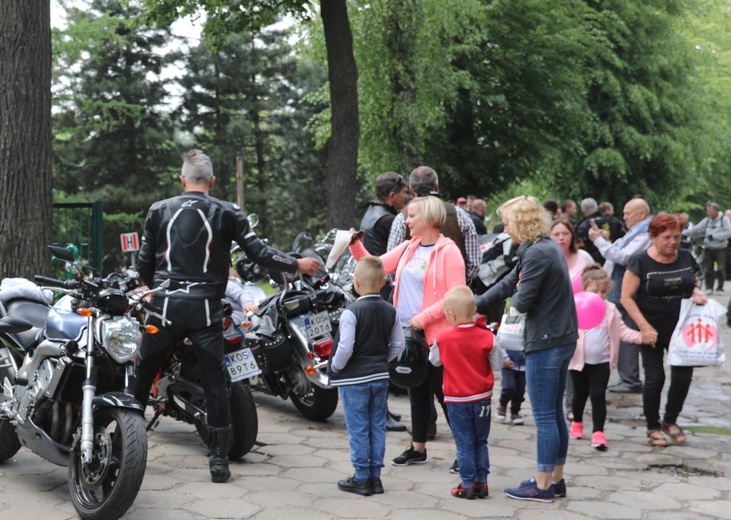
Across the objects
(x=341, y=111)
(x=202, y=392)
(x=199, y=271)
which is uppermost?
(x=341, y=111)

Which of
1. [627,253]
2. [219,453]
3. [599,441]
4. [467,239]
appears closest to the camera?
[219,453]

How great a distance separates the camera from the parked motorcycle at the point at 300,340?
23.7 ft

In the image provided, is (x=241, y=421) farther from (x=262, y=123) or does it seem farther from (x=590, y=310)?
(x=262, y=123)

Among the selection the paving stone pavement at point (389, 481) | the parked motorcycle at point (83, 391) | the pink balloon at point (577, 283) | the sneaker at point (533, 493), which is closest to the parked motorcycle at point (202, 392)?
the paving stone pavement at point (389, 481)

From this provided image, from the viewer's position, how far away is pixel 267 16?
14.5 m

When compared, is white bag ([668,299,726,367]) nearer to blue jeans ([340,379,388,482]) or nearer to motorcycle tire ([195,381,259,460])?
blue jeans ([340,379,388,482])

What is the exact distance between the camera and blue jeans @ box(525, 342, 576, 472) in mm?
5359

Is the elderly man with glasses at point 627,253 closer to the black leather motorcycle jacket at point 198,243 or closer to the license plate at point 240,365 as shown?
the license plate at point 240,365

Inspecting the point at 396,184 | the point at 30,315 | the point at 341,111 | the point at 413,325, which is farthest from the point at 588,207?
the point at 30,315

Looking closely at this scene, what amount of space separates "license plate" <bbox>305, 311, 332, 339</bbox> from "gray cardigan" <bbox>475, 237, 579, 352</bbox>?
2.29m

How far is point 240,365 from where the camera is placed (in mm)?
6023

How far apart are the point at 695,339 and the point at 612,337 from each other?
60 cm

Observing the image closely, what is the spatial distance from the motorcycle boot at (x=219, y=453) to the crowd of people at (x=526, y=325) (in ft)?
2.32

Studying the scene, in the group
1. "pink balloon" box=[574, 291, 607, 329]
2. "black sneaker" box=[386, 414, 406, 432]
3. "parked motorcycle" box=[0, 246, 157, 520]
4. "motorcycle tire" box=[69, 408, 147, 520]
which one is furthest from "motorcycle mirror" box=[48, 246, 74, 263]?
"pink balloon" box=[574, 291, 607, 329]
